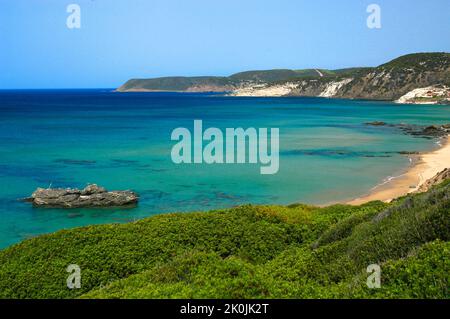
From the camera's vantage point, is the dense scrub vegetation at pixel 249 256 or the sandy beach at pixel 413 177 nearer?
the dense scrub vegetation at pixel 249 256

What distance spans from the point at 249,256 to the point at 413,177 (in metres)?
28.7

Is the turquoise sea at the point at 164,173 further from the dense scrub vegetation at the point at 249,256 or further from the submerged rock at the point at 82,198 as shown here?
the dense scrub vegetation at the point at 249,256

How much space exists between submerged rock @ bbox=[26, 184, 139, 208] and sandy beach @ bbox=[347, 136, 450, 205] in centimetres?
1568

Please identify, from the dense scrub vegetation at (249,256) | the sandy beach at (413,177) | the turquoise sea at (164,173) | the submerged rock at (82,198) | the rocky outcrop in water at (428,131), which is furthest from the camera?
the rocky outcrop in water at (428,131)

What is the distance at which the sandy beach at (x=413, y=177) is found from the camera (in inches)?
1305

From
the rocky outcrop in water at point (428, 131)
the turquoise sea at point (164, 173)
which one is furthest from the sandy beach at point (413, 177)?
the rocky outcrop in water at point (428, 131)

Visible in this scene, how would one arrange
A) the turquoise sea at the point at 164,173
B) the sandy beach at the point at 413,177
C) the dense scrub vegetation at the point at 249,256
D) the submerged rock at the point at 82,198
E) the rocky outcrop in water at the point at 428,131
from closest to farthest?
the dense scrub vegetation at the point at 249,256, the turquoise sea at the point at 164,173, the submerged rock at the point at 82,198, the sandy beach at the point at 413,177, the rocky outcrop in water at the point at 428,131

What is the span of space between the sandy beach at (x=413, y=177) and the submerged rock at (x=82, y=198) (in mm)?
15679

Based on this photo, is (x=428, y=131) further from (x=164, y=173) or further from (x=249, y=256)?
(x=249, y=256)

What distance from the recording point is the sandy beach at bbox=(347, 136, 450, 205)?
33.1m

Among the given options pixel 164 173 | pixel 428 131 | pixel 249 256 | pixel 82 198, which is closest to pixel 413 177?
pixel 164 173
